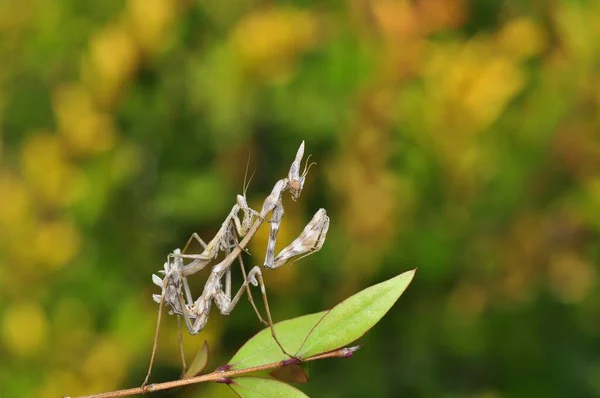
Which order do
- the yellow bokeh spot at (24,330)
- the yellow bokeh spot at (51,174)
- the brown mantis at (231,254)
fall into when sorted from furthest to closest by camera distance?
the yellow bokeh spot at (51,174), the yellow bokeh spot at (24,330), the brown mantis at (231,254)

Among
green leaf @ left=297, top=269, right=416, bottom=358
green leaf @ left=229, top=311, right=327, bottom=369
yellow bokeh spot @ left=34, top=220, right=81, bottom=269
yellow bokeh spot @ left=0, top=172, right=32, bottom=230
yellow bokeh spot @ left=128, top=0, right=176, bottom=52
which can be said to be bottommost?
yellow bokeh spot @ left=34, top=220, right=81, bottom=269

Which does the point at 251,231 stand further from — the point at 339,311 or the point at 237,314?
the point at 237,314

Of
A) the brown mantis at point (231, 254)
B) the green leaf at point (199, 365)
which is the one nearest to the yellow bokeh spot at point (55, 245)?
the brown mantis at point (231, 254)

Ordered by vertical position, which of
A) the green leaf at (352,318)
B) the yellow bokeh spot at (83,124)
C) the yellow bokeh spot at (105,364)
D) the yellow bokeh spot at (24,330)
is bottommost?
the yellow bokeh spot at (105,364)

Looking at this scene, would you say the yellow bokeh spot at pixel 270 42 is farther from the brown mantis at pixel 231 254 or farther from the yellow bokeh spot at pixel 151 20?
the brown mantis at pixel 231 254

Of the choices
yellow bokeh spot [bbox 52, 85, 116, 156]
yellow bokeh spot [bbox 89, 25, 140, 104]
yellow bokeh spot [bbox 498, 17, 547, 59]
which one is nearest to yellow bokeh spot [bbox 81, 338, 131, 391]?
yellow bokeh spot [bbox 52, 85, 116, 156]

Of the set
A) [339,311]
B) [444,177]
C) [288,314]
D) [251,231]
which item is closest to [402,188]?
[444,177]

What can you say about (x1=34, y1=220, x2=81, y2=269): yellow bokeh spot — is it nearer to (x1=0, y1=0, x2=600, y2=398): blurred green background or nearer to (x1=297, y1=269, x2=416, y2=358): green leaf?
(x1=0, y1=0, x2=600, y2=398): blurred green background

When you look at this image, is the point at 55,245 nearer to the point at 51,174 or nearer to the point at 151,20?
the point at 51,174
